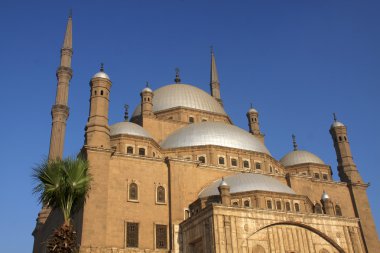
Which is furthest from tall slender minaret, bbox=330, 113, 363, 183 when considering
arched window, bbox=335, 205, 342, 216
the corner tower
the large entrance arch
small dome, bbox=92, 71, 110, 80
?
small dome, bbox=92, 71, 110, 80

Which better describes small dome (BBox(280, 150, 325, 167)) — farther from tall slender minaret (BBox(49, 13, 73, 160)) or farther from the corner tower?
tall slender minaret (BBox(49, 13, 73, 160))

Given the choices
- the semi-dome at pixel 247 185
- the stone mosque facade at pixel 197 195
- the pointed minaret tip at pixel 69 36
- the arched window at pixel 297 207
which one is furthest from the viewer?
the pointed minaret tip at pixel 69 36

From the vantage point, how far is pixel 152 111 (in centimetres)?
3728

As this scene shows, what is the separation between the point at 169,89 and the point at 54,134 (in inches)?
471

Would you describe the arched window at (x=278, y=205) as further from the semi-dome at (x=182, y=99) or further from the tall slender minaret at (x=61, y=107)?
the tall slender minaret at (x=61, y=107)

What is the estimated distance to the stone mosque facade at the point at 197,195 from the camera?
22688mm

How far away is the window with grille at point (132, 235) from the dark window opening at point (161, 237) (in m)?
1.25

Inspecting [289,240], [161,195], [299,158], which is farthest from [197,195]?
[299,158]

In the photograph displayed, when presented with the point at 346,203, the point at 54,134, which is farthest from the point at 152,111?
the point at 346,203

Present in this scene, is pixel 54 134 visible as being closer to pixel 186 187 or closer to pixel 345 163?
pixel 186 187

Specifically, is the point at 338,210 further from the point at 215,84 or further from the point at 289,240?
the point at 215,84

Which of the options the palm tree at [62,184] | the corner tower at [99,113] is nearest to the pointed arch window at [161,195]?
the corner tower at [99,113]

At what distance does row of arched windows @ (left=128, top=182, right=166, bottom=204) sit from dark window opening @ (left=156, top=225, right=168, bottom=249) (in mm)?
1604

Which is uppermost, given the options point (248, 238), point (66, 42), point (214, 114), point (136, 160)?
point (66, 42)
